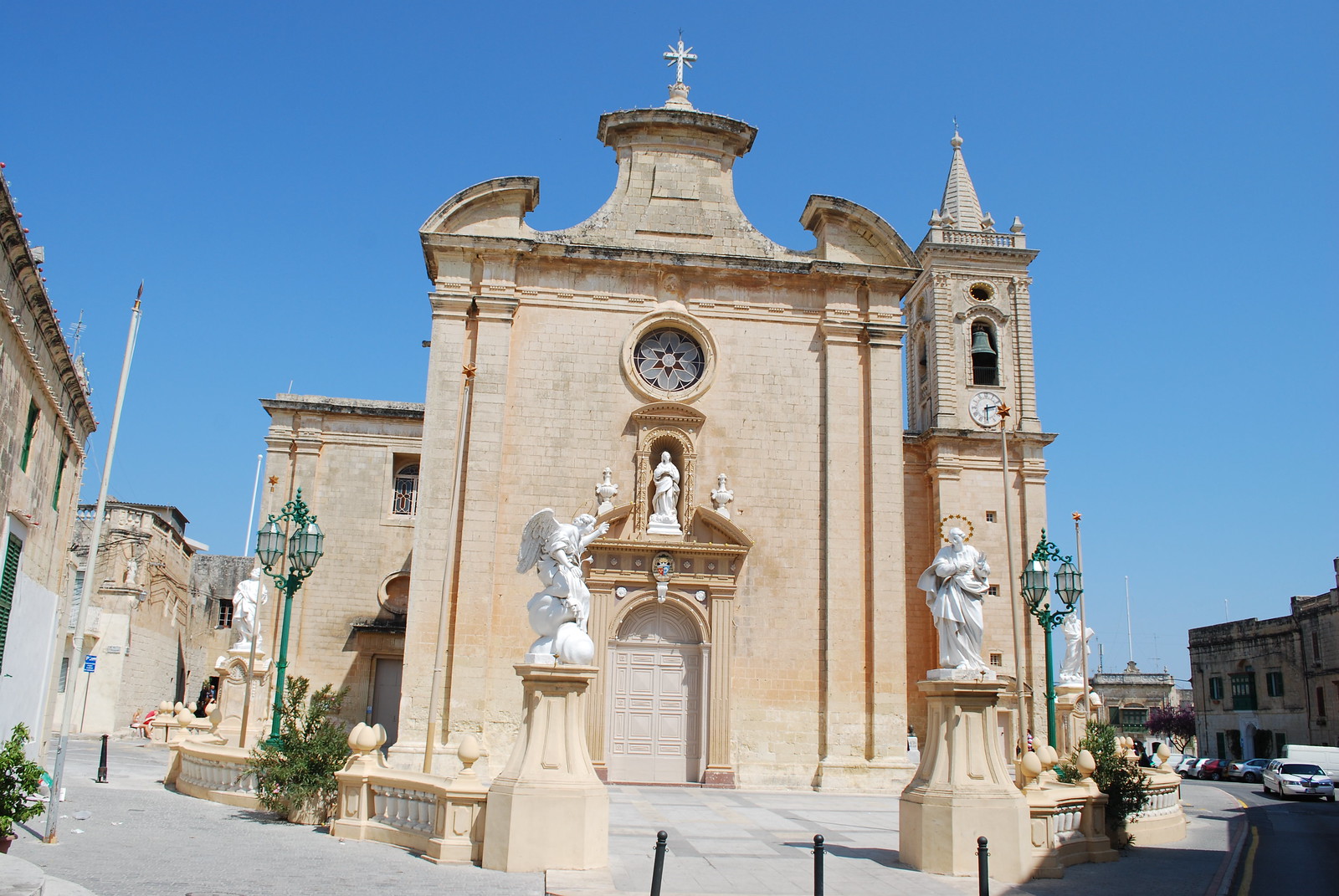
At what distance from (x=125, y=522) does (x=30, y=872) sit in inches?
1123

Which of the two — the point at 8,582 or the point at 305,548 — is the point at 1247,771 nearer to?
the point at 305,548

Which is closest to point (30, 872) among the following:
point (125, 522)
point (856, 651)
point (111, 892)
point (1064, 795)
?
point (111, 892)

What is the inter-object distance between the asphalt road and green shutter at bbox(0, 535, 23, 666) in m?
14.6

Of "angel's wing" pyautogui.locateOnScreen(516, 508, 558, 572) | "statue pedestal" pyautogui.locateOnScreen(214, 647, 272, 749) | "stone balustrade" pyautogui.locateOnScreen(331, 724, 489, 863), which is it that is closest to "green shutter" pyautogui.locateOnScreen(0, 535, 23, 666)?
"stone balustrade" pyautogui.locateOnScreen(331, 724, 489, 863)

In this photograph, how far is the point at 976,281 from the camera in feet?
110

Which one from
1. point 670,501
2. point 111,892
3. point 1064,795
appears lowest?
point 111,892

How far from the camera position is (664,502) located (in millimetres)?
20906

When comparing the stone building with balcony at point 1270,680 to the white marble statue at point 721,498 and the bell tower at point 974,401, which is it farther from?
the white marble statue at point 721,498

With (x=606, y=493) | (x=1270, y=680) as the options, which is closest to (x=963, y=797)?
(x=606, y=493)

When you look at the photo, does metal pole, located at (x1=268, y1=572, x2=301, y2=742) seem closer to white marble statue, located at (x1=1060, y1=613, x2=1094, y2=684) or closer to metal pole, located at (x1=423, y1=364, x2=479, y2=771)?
metal pole, located at (x1=423, y1=364, x2=479, y2=771)

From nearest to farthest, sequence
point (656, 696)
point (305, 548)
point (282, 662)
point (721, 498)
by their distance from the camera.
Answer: point (282, 662) < point (305, 548) < point (656, 696) < point (721, 498)

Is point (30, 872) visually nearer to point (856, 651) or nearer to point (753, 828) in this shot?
point (753, 828)

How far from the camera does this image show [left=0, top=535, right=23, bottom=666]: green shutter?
12938 mm

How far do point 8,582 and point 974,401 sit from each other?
2563 cm
